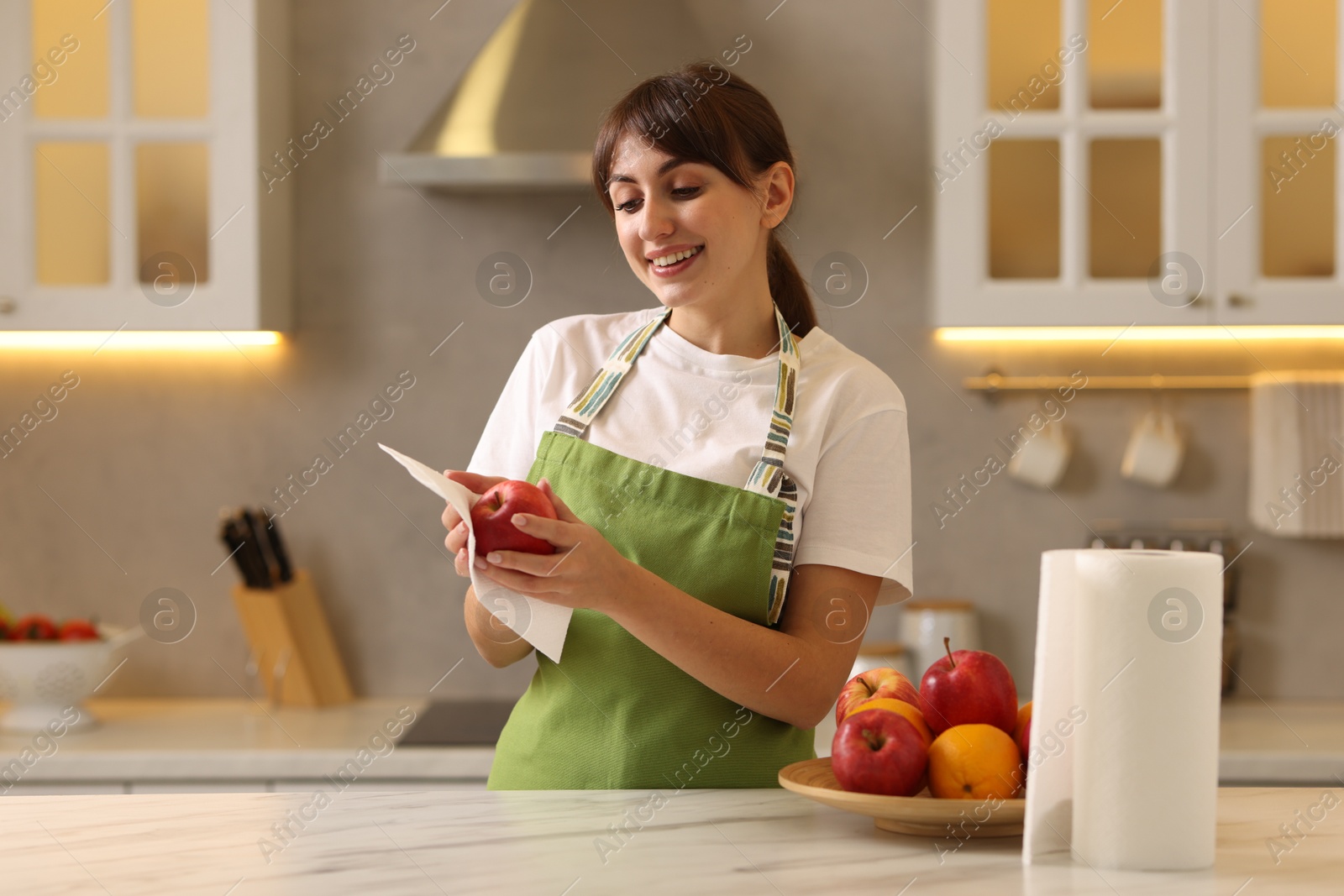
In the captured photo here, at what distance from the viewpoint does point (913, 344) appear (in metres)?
2.33

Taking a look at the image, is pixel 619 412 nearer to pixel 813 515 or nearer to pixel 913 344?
pixel 813 515

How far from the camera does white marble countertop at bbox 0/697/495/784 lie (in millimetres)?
1875

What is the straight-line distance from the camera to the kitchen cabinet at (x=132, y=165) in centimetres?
210

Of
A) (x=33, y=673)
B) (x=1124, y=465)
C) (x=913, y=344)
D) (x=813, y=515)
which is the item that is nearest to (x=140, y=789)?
(x=33, y=673)

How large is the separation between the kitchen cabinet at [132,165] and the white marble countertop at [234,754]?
2.29ft

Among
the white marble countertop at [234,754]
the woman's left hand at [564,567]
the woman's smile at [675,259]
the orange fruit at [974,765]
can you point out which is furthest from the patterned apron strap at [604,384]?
the white marble countertop at [234,754]

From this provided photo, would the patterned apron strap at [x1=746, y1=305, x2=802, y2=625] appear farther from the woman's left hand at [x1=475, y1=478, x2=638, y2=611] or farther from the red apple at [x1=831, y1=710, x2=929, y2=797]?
the red apple at [x1=831, y1=710, x2=929, y2=797]

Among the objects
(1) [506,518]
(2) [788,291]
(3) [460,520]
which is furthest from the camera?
(2) [788,291]

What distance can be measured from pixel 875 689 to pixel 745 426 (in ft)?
1.20

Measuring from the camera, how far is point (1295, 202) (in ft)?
6.81

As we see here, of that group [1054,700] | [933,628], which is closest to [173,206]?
[933,628]

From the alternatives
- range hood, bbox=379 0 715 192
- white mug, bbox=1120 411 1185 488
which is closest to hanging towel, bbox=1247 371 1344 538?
white mug, bbox=1120 411 1185 488

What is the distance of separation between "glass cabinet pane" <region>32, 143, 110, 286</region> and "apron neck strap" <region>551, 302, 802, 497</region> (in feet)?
4.18

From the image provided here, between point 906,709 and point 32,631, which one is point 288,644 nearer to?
point 32,631
